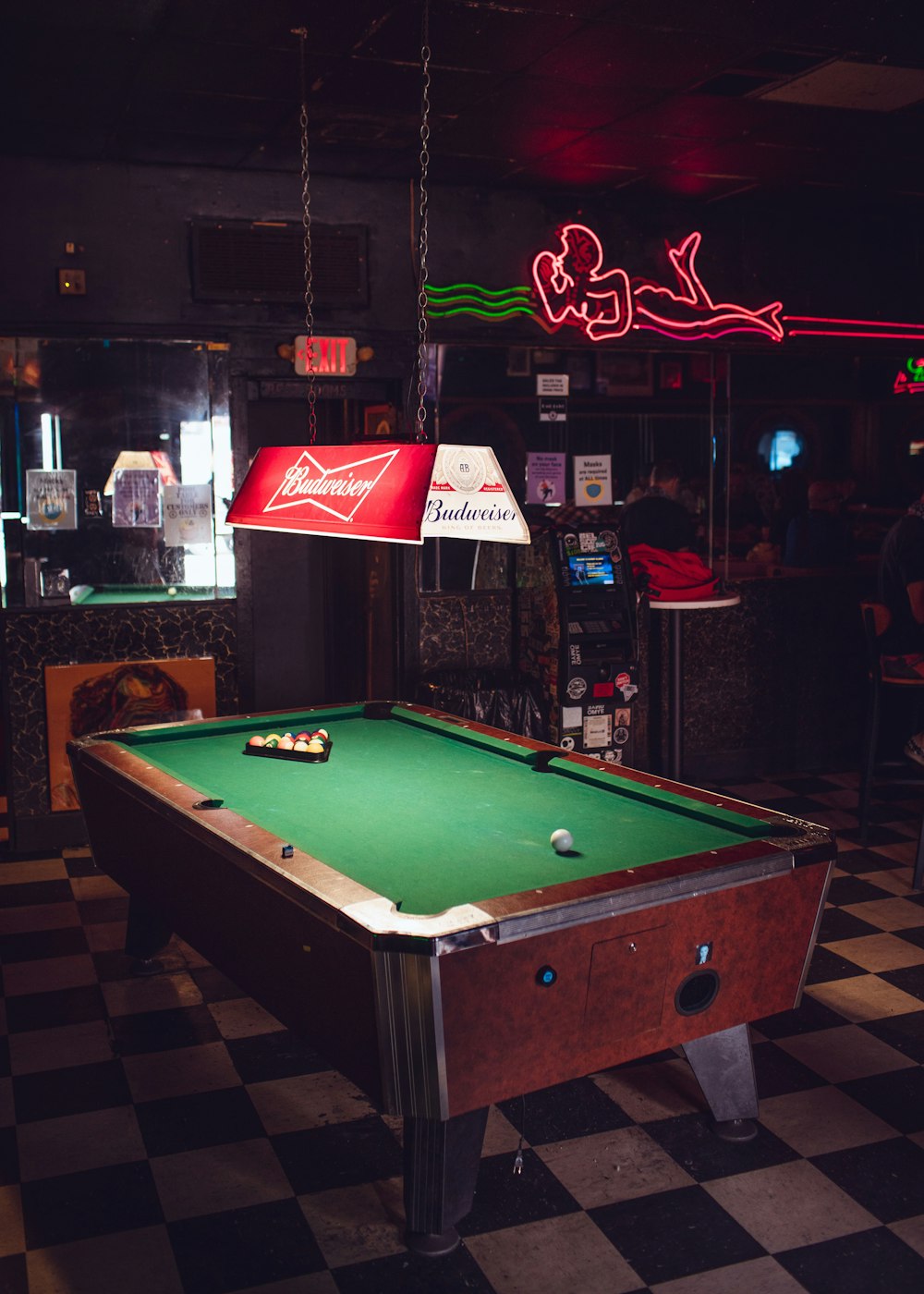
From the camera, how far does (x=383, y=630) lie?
664 cm

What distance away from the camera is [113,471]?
5.59 metres

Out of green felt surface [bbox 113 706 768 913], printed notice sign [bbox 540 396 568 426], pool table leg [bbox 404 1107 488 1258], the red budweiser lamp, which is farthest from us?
printed notice sign [bbox 540 396 568 426]

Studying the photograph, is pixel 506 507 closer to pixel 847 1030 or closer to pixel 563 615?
pixel 847 1030

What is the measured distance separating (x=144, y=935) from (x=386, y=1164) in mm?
1456

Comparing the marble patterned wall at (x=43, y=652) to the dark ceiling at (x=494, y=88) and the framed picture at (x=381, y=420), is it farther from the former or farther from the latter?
the dark ceiling at (x=494, y=88)

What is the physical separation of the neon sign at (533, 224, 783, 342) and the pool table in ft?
10.8

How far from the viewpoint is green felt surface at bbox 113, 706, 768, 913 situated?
105 inches

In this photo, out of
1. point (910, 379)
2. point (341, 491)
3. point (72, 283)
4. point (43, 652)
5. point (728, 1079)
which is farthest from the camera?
point (910, 379)

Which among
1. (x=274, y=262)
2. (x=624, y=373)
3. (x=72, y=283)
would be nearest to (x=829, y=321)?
(x=624, y=373)

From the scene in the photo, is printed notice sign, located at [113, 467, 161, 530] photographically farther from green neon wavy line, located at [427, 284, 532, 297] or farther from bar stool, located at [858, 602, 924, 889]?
bar stool, located at [858, 602, 924, 889]

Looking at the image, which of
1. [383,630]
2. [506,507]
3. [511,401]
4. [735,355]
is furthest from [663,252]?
[506,507]

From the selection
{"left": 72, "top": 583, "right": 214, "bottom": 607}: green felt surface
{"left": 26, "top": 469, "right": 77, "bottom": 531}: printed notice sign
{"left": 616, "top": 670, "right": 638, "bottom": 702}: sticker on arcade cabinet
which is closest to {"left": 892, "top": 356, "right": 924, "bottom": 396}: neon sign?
{"left": 616, "top": 670, "right": 638, "bottom": 702}: sticker on arcade cabinet

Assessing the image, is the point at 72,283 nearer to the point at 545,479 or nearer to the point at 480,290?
the point at 480,290

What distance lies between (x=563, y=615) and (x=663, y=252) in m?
2.10
